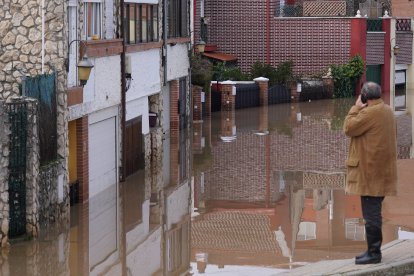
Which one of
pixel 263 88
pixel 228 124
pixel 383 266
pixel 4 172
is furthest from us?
pixel 263 88

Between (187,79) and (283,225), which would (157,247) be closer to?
(283,225)

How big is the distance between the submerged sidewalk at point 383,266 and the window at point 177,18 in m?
20.9

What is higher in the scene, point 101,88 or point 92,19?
point 92,19

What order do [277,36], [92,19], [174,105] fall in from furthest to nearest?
[277,36] → [174,105] → [92,19]

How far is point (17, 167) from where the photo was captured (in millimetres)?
16234

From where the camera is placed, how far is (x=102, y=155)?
22000mm

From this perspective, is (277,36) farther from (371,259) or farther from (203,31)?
(371,259)

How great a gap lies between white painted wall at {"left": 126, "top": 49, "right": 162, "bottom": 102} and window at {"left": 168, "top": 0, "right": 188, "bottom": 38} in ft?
12.2

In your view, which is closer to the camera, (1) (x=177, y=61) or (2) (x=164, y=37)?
(2) (x=164, y=37)

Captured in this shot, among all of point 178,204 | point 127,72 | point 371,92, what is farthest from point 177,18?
point 371,92

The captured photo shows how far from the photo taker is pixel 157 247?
17.0m

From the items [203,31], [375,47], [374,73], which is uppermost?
[203,31]

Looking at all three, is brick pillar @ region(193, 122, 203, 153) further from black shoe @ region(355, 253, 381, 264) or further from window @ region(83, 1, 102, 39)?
black shoe @ region(355, 253, 381, 264)

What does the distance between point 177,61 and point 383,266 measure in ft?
76.0
